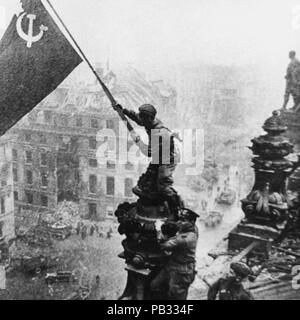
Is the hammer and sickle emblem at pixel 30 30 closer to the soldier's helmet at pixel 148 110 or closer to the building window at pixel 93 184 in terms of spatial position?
the soldier's helmet at pixel 148 110

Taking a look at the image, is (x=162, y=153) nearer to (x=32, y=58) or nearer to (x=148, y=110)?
(x=148, y=110)

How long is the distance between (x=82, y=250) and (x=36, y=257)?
59cm

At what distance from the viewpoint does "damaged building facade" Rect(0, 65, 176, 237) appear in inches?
273

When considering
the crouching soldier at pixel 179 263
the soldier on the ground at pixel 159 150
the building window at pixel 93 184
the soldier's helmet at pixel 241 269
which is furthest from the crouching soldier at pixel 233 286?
the building window at pixel 93 184

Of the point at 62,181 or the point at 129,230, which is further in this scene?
the point at 62,181

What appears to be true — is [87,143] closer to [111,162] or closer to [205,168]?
[111,162]

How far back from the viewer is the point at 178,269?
21.4ft

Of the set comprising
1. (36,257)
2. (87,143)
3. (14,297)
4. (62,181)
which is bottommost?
(14,297)

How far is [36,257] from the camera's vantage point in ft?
23.3

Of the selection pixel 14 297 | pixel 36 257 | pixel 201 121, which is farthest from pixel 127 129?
pixel 14 297

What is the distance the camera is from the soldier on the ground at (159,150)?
21.2 feet

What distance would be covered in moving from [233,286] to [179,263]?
737mm

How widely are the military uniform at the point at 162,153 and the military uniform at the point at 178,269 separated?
553 millimetres

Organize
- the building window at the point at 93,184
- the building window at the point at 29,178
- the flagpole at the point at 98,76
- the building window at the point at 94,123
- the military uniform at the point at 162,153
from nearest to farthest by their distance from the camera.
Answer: the military uniform at the point at 162,153 → the flagpole at the point at 98,76 → the building window at the point at 94,123 → the building window at the point at 93,184 → the building window at the point at 29,178
